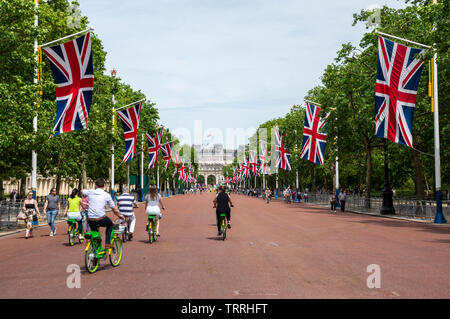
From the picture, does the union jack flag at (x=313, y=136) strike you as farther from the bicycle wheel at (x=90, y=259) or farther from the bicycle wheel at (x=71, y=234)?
the bicycle wheel at (x=90, y=259)

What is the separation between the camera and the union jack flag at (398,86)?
22.2 meters

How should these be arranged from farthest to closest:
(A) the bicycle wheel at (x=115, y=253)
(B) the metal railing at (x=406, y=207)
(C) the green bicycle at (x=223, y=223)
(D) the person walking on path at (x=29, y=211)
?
(B) the metal railing at (x=406, y=207), (D) the person walking on path at (x=29, y=211), (C) the green bicycle at (x=223, y=223), (A) the bicycle wheel at (x=115, y=253)

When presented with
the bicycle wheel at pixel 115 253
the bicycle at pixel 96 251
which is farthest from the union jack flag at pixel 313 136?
the bicycle at pixel 96 251

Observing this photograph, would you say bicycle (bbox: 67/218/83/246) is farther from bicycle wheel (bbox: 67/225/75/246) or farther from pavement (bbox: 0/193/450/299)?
pavement (bbox: 0/193/450/299)

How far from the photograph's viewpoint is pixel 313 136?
39594mm

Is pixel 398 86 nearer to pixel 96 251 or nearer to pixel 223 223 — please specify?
pixel 223 223

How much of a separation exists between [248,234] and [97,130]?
61.3 feet

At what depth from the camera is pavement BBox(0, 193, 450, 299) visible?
8.03 meters

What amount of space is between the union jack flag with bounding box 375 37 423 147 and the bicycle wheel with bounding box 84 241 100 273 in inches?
637

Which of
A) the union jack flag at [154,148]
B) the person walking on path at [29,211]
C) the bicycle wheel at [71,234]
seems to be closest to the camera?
the bicycle wheel at [71,234]

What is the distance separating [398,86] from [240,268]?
50.2ft

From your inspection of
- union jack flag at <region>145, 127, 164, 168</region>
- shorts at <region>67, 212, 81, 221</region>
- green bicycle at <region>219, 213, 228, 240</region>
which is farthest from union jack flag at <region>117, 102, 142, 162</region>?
green bicycle at <region>219, 213, 228, 240</region>

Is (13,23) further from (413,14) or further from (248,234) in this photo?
(413,14)

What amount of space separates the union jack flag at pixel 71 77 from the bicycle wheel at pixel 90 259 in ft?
38.6
